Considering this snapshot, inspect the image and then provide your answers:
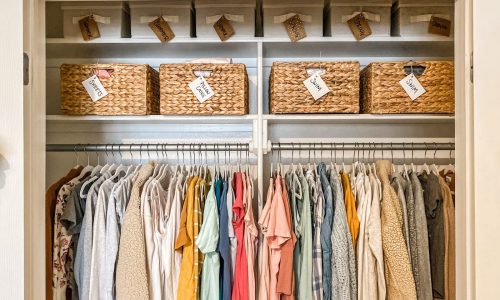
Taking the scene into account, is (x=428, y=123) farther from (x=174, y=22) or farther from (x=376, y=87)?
(x=174, y=22)

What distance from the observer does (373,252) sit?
5.24 ft

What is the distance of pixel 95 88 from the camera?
1.74 metres

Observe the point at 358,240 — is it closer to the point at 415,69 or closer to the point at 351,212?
the point at 351,212

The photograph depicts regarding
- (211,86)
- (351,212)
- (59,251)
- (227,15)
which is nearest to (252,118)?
(211,86)

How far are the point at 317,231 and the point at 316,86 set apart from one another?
23.0 inches

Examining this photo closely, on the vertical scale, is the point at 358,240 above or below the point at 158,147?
below

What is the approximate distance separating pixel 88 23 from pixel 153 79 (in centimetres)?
34

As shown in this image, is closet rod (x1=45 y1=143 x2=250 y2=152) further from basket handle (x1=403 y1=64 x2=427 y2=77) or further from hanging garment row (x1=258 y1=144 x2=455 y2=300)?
basket handle (x1=403 y1=64 x2=427 y2=77)

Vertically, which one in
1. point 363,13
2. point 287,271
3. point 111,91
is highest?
point 363,13

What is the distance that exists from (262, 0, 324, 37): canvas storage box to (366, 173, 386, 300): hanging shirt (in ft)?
2.56

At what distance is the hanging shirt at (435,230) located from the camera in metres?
1.63
